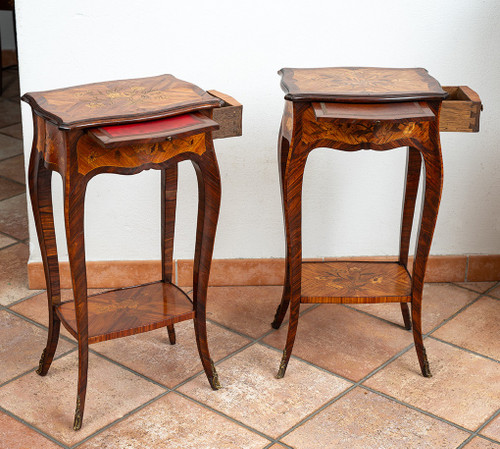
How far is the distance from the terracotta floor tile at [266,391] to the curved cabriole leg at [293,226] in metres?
0.07

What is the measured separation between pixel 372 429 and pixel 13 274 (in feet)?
5.42

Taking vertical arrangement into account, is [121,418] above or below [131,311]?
below

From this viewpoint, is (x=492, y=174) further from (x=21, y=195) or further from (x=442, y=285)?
(x=21, y=195)

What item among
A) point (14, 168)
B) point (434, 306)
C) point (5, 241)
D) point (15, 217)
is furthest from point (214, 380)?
point (14, 168)

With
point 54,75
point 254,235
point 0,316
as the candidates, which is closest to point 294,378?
point 254,235

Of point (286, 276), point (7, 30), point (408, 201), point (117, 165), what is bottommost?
point (286, 276)

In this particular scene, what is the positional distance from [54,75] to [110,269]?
2.57 ft

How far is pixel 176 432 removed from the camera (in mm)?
2168

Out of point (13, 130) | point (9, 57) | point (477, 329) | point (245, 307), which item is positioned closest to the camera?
point (477, 329)

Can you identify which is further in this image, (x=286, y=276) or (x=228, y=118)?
(x=286, y=276)

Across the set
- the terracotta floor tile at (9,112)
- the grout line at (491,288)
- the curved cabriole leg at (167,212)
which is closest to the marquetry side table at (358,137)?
the curved cabriole leg at (167,212)

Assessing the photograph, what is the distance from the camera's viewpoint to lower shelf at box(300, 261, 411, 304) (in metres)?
2.44

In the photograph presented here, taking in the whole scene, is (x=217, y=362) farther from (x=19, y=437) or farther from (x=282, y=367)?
(x=19, y=437)

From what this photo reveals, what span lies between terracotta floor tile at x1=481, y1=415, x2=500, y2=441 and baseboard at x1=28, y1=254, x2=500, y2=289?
94 centimetres
